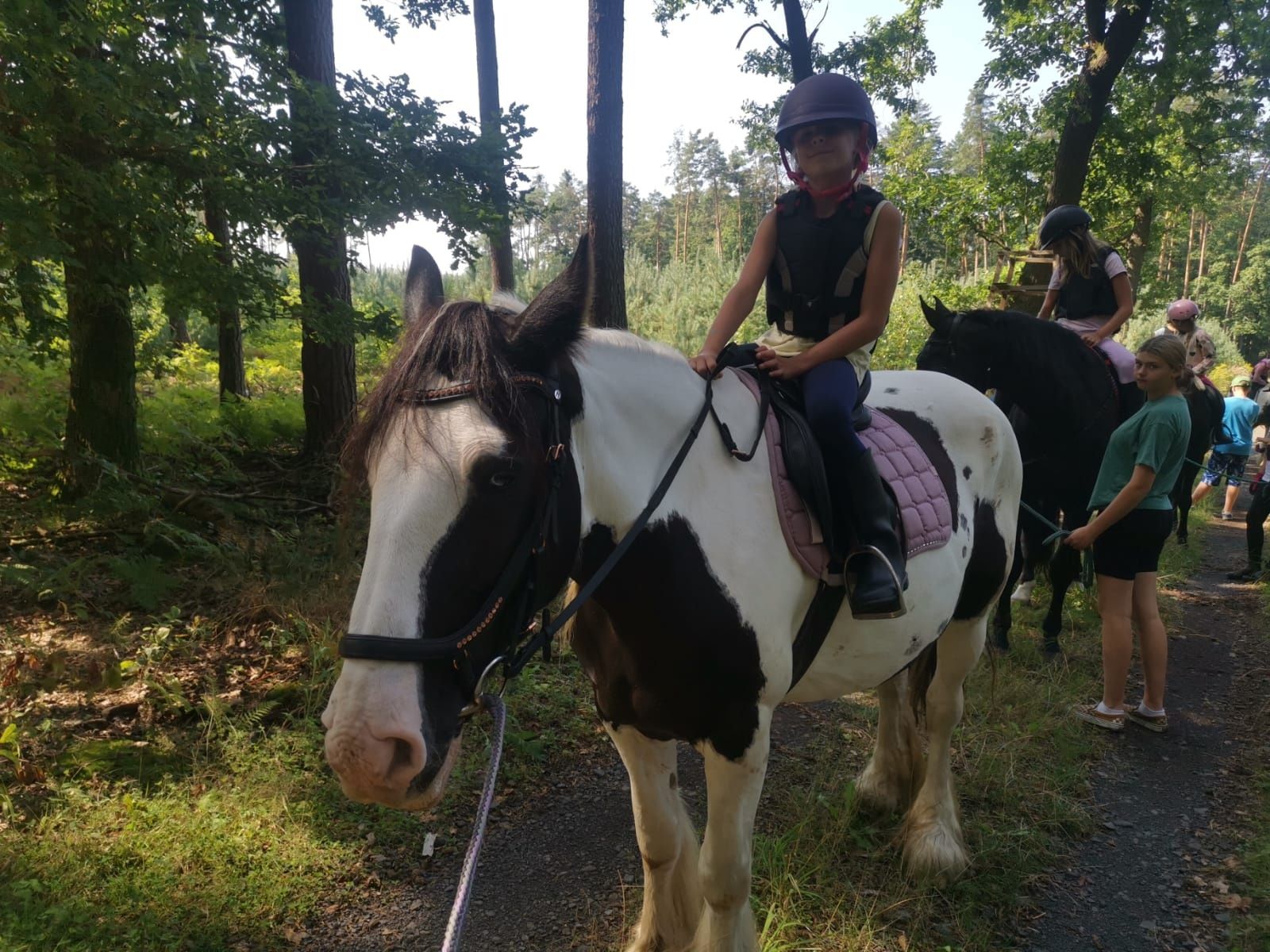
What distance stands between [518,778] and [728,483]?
249 cm

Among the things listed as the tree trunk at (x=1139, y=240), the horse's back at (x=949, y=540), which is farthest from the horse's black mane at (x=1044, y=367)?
the tree trunk at (x=1139, y=240)

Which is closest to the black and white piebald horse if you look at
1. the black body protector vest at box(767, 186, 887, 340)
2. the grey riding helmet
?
the black body protector vest at box(767, 186, 887, 340)

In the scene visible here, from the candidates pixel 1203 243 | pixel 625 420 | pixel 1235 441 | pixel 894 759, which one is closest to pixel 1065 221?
pixel 894 759

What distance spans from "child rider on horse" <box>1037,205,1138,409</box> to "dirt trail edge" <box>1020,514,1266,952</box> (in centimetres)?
242

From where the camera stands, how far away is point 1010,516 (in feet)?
10.8

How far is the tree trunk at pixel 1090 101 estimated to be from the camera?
9062 mm

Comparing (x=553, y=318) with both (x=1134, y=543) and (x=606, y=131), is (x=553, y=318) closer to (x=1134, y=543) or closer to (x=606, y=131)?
(x=1134, y=543)

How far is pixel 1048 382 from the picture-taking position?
16.4ft

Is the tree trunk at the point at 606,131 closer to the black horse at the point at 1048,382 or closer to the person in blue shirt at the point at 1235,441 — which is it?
the black horse at the point at 1048,382

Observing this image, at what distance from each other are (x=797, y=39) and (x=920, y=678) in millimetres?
9950

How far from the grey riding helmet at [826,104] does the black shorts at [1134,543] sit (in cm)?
302

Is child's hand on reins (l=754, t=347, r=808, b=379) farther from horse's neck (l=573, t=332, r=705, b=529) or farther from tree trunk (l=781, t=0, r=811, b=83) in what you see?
tree trunk (l=781, t=0, r=811, b=83)

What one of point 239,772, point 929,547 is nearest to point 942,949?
point 929,547

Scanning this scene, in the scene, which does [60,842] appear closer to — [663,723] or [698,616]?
[663,723]
